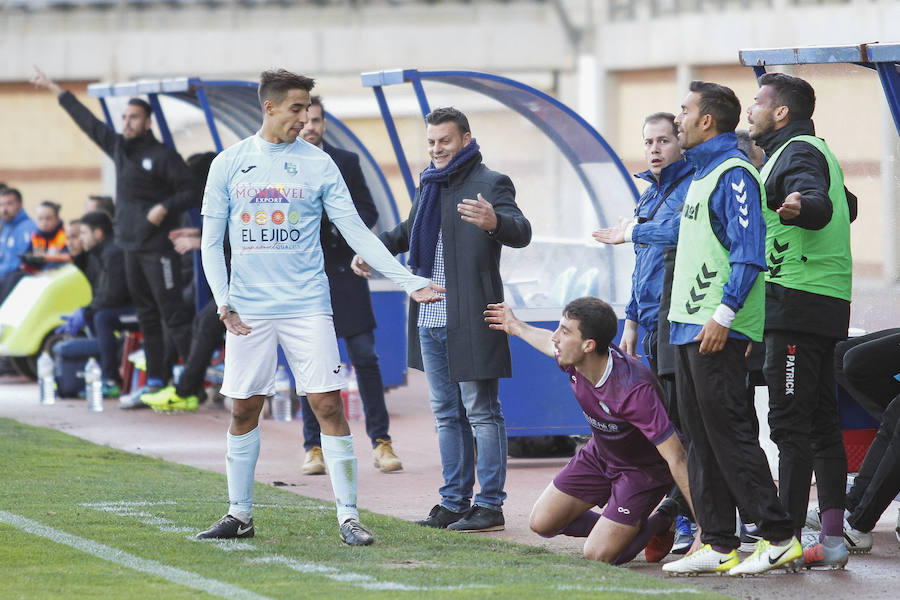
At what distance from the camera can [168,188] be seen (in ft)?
42.4

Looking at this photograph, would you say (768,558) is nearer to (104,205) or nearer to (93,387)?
(93,387)

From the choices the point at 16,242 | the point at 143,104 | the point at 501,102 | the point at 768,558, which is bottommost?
the point at 768,558

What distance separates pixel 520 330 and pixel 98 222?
8634 mm

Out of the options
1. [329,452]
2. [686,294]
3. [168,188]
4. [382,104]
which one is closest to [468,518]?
[329,452]

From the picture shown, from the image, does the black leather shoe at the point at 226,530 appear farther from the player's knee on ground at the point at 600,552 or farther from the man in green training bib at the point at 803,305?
the man in green training bib at the point at 803,305

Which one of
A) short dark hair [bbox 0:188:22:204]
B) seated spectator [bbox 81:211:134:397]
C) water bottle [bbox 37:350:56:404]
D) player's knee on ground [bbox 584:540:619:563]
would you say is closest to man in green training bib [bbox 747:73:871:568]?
player's knee on ground [bbox 584:540:619:563]

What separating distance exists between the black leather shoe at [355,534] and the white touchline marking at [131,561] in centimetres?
89

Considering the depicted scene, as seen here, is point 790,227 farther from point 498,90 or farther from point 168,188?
point 168,188

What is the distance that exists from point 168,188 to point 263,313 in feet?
21.0

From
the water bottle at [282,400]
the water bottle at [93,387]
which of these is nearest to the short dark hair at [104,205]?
the water bottle at [93,387]

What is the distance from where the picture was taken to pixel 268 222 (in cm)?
676

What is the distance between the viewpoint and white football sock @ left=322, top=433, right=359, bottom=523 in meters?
6.90

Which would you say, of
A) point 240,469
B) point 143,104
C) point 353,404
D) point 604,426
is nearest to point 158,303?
point 143,104

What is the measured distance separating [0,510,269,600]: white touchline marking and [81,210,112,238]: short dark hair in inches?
281
